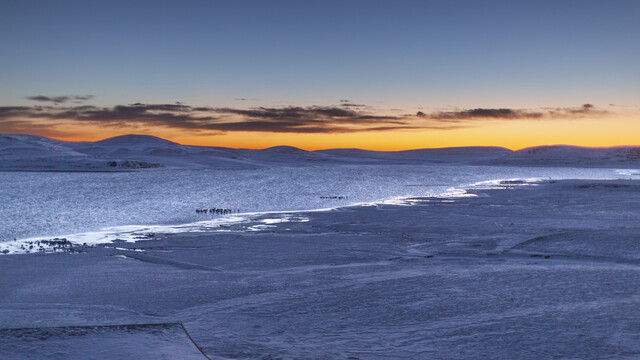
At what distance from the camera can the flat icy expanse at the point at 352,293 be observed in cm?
511

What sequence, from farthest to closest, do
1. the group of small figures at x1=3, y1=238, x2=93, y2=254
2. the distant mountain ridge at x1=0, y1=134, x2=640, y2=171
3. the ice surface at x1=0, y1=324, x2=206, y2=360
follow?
the distant mountain ridge at x1=0, y1=134, x2=640, y2=171, the group of small figures at x1=3, y1=238, x2=93, y2=254, the ice surface at x1=0, y1=324, x2=206, y2=360

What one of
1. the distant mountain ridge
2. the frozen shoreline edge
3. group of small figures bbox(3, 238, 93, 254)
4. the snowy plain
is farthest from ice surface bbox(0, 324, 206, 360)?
the distant mountain ridge

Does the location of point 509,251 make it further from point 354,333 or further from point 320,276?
point 354,333

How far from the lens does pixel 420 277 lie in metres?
8.22

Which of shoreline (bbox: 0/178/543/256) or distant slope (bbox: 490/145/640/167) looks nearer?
shoreline (bbox: 0/178/543/256)

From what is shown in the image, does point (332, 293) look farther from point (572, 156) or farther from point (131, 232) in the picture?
point (572, 156)

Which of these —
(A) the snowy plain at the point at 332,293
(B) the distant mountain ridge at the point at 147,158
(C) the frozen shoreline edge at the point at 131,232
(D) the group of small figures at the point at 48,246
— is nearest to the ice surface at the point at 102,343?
(A) the snowy plain at the point at 332,293

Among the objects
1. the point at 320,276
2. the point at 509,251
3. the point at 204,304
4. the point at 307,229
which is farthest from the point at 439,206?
the point at 204,304

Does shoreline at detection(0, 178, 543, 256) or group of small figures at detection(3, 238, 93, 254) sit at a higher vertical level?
group of small figures at detection(3, 238, 93, 254)

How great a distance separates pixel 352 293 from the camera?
729 centimetres

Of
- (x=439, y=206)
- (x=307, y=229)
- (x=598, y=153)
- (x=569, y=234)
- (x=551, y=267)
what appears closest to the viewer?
(x=551, y=267)

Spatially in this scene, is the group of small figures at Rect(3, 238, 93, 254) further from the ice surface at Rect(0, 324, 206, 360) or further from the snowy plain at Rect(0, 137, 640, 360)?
the ice surface at Rect(0, 324, 206, 360)

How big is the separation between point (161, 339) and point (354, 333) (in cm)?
200

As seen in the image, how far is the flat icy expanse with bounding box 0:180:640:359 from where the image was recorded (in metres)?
5.11
